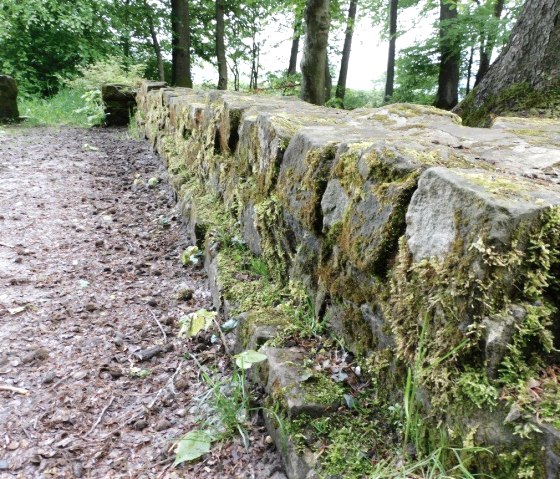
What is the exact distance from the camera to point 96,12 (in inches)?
536

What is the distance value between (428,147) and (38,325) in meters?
2.45

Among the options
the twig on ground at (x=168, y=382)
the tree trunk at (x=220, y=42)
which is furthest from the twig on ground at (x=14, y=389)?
the tree trunk at (x=220, y=42)

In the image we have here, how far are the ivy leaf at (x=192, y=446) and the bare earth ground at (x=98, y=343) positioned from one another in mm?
41

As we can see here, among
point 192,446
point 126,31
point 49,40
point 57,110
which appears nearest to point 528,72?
point 192,446

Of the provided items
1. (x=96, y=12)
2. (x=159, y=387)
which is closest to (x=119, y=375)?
(x=159, y=387)

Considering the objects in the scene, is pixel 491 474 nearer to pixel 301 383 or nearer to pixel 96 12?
pixel 301 383

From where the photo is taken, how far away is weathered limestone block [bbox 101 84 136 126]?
938cm

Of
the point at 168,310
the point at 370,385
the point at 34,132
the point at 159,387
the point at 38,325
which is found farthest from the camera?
the point at 34,132

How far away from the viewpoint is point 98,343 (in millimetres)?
2559

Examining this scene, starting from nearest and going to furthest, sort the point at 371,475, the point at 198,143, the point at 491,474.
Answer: the point at 491,474 < the point at 371,475 < the point at 198,143

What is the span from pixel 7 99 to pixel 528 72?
373 inches

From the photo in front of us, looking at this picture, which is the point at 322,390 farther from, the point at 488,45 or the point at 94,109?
the point at 488,45

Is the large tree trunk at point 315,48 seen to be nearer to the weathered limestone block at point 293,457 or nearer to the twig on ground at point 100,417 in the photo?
the twig on ground at point 100,417

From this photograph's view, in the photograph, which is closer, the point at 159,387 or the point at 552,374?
the point at 552,374
